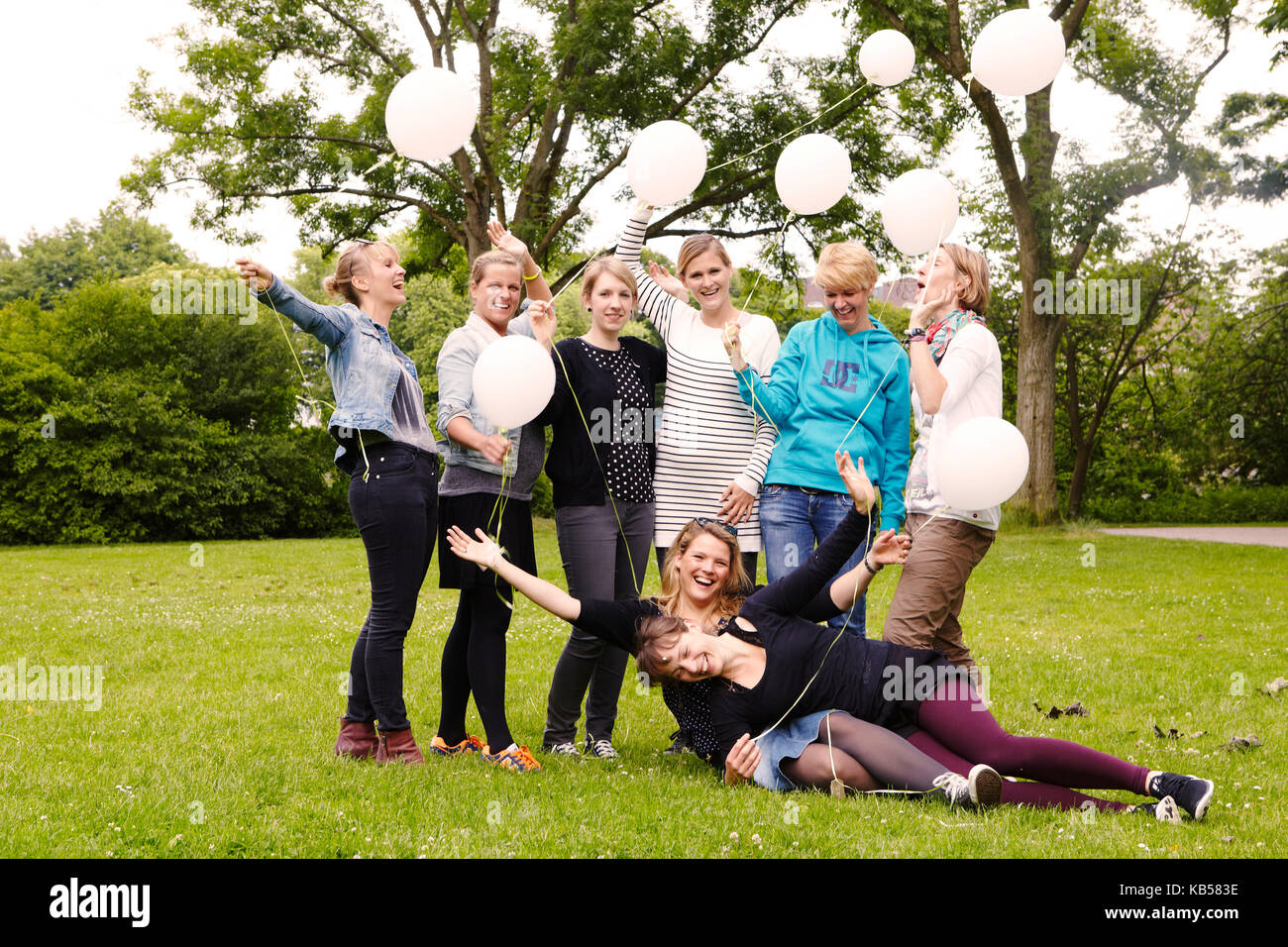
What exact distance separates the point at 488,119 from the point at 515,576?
46.9 feet

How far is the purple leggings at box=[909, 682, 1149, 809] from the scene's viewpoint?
3387mm

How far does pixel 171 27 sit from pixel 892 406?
18.3m

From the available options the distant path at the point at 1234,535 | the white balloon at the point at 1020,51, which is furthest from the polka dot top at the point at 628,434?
the distant path at the point at 1234,535

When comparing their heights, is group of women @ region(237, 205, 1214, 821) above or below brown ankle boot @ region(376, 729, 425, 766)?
above

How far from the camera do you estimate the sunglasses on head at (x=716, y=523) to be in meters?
3.91

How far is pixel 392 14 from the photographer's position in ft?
59.8

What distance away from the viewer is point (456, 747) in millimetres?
4285

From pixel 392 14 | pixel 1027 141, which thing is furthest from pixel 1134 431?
pixel 392 14

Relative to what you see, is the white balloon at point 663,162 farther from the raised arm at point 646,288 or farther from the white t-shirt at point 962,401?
the white t-shirt at point 962,401

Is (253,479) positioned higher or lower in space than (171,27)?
lower

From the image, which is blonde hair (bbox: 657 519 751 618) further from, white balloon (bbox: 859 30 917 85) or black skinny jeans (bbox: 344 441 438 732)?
white balloon (bbox: 859 30 917 85)

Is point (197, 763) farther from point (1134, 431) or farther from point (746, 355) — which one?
point (1134, 431)

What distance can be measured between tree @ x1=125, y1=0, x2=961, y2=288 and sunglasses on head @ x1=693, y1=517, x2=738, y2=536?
41.7 ft

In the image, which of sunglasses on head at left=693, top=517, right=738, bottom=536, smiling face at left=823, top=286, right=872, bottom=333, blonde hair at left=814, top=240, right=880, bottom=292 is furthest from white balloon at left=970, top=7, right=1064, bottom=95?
sunglasses on head at left=693, top=517, right=738, bottom=536
